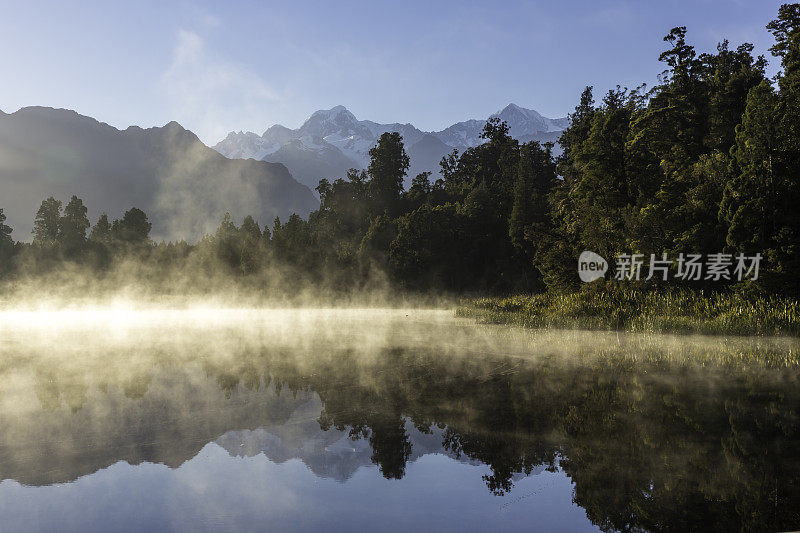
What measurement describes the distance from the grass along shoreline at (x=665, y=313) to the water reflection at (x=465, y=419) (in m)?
7.30

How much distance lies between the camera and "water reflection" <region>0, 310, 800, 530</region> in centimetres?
739

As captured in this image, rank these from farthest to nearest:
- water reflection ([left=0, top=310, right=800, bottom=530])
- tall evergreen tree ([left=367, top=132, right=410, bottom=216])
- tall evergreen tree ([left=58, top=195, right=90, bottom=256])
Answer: tall evergreen tree ([left=58, top=195, right=90, bottom=256]), tall evergreen tree ([left=367, top=132, right=410, bottom=216]), water reflection ([left=0, top=310, right=800, bottom=530])

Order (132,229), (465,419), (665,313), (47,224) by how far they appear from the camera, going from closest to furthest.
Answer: (465,419) → (665,313) → (47,224) → (132,229)

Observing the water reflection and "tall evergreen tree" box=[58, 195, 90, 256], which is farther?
"tall evergreen tree" box=[58, 195, 90, 256]

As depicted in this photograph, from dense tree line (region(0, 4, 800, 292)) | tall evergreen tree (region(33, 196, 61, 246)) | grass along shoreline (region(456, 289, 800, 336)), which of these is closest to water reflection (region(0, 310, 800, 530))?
grass along shoreline (region(456, 289, 800, 336))

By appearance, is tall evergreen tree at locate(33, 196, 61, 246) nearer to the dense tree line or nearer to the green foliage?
the green foliage

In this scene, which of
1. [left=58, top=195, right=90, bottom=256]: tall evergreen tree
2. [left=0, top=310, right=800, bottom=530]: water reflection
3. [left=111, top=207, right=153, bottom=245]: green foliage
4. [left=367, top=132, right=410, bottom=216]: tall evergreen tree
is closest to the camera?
[left=0, top=310, right=800, bottom=530]: water reflection

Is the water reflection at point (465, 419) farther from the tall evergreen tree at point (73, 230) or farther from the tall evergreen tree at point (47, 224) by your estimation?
the tall evergreen tree at point (47, 224)

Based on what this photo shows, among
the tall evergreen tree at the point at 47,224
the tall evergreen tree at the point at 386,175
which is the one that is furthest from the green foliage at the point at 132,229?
the tall evergreen tree at the point at 386,175

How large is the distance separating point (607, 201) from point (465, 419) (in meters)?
35.7

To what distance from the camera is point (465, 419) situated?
1096 centimetres

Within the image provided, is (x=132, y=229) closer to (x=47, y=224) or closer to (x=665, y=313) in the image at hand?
(x=47, y=224)

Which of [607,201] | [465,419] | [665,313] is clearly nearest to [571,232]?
[607,201]

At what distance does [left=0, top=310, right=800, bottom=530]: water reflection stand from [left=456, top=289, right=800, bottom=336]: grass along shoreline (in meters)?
7.30
